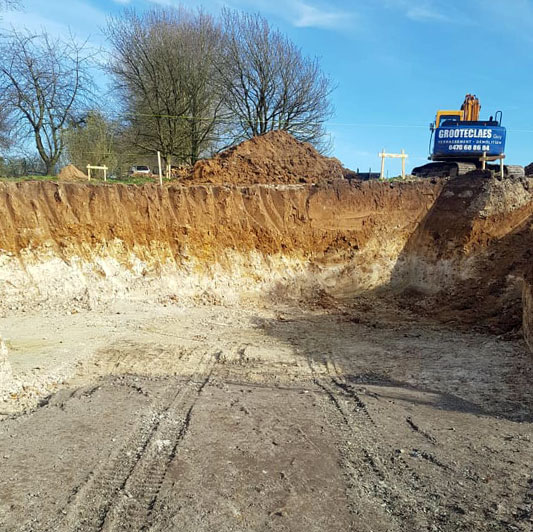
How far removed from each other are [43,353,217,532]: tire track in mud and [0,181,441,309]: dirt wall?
6.57 metres

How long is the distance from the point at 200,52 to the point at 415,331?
59.7ft

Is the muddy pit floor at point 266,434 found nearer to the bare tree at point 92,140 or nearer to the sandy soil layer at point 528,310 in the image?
the sandy soil layer at point 528,310

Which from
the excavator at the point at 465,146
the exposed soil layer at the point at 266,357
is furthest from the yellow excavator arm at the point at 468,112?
the exposed soil layer at the point at 266,357

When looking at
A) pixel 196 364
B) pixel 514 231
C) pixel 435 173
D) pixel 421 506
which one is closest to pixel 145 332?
pixel 196 364

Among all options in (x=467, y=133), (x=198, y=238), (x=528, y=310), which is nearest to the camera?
(x=528, y=310)

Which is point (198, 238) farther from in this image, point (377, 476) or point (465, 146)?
point (465, 146)

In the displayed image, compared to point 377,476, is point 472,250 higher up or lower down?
higher up

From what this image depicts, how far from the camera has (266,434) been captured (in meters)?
4.77

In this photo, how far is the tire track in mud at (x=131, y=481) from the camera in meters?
3.35

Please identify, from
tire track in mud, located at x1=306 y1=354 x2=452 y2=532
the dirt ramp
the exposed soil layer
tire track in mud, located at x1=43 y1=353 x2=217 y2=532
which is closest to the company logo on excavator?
the dirt ramp

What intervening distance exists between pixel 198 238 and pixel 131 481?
28.2ft

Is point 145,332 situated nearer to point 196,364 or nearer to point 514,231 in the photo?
point 196,364

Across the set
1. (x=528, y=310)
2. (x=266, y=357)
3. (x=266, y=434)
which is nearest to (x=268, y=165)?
(x=266, y=357)

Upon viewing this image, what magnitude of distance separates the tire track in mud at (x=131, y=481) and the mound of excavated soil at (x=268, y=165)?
33.3 feet
